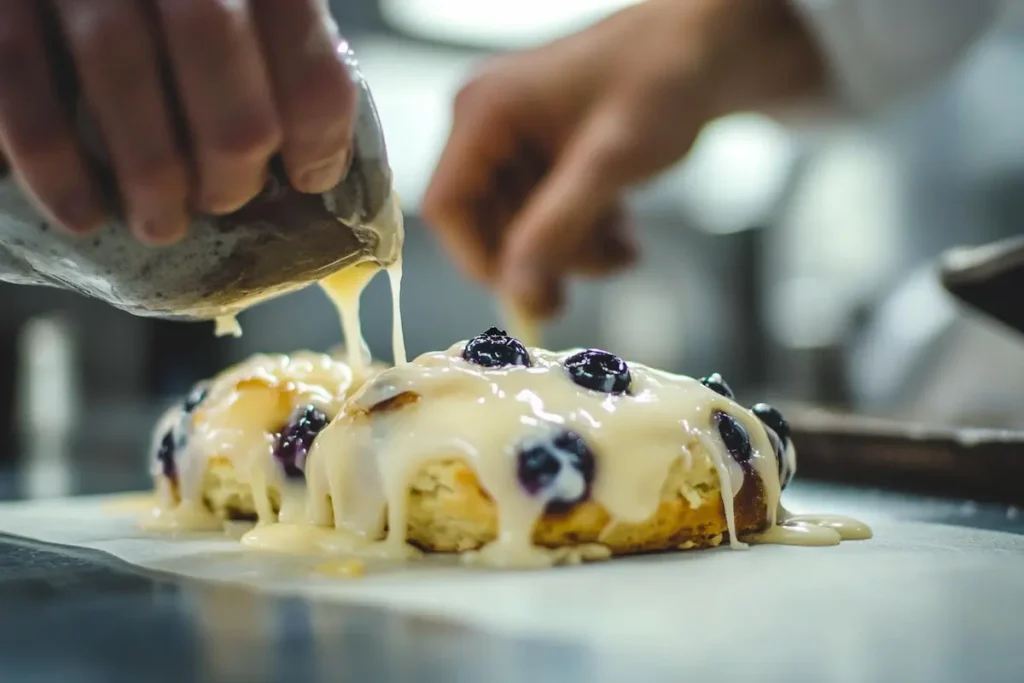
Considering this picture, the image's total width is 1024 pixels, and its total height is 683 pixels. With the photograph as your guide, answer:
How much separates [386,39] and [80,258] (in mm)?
3576

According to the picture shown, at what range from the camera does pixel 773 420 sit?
47.6 inches

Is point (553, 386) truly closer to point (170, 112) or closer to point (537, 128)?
point (170, 112)

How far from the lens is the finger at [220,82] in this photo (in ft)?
2.27

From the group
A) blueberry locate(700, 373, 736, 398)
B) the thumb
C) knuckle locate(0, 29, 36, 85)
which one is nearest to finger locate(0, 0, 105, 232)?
knuckle locate(0, 29, 36, 85)

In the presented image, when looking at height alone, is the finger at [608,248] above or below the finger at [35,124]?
above

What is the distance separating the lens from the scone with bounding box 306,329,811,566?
99 centimetres

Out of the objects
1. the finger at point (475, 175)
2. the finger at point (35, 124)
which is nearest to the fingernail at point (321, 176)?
the finger at point (35, 124)

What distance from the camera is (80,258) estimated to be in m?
0.90

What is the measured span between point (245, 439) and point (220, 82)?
0.59 meters

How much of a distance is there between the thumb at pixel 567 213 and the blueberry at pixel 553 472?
106 cm

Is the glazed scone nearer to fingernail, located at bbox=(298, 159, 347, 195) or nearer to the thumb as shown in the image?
Answer: fingernail, located at bbox=(298, 159, 347, 195)

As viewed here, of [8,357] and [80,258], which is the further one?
[8,357]

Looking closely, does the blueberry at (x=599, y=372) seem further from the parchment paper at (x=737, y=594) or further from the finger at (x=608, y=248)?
the finger at (x=608, y=248)

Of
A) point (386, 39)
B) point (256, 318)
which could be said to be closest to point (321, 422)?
point (386, 39)
